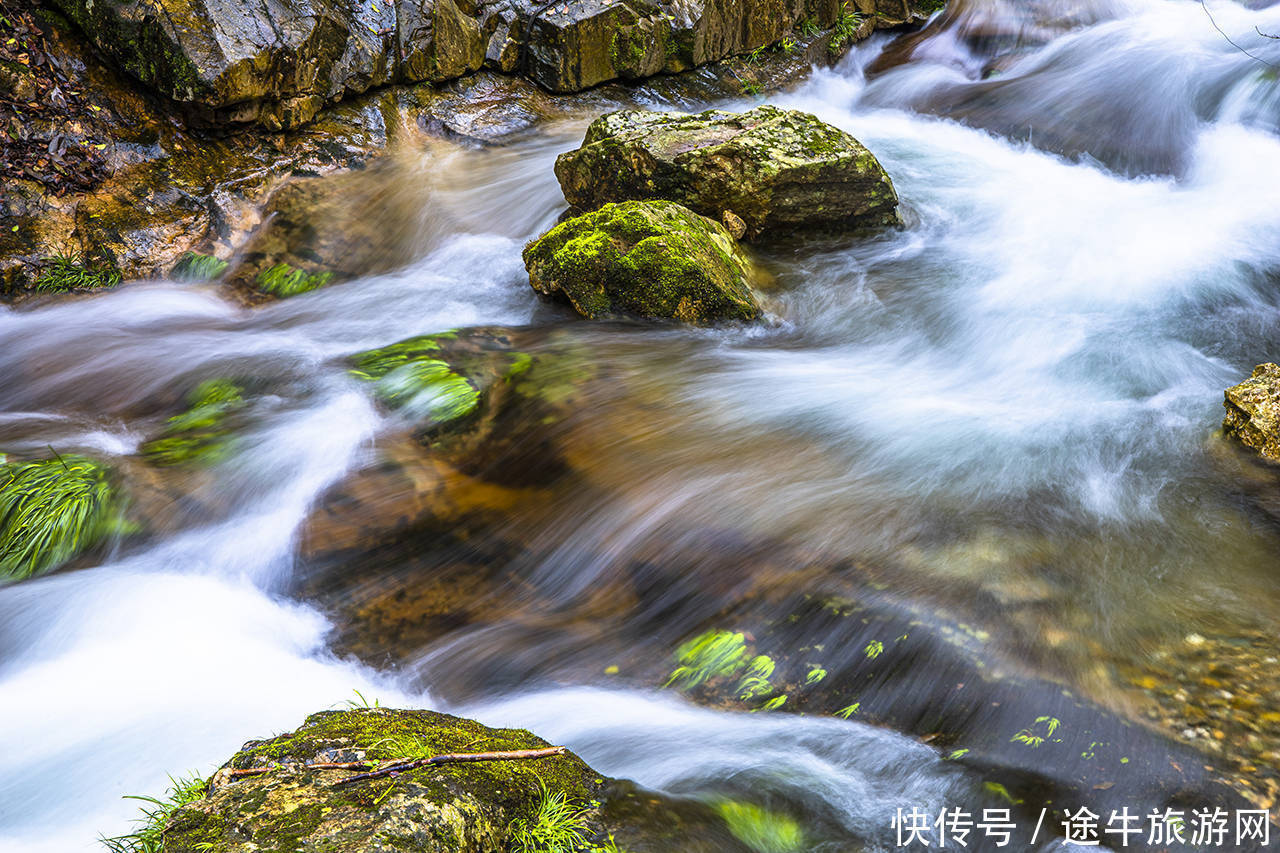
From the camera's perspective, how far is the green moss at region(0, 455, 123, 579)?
14.3 feet

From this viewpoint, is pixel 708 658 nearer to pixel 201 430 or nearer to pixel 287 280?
pixel 201 430

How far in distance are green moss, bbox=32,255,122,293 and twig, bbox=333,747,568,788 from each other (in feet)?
20.3

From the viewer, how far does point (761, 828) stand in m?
2.78

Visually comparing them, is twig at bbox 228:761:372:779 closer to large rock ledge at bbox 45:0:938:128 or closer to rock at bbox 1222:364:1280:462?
rock at bbox 1222:364:1280:462

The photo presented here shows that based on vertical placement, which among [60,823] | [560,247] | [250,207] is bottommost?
[60,823]

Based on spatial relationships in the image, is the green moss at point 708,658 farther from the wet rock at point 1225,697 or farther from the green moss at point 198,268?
the green moss at point 198,268

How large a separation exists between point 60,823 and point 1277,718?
4.34m

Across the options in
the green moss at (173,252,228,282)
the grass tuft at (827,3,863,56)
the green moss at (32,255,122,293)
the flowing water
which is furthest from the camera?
the grass tuft at (827,3,863,56)

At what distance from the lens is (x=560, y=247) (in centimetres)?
644

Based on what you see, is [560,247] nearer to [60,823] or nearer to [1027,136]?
[60,823]

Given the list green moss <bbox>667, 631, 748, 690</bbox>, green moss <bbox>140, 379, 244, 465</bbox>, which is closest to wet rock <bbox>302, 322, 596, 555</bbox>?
green moss <bbox>140, 379, 244, 465</bbox>

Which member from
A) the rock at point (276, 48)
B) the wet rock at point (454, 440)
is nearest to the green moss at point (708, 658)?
the wet rock at point (454, 440)

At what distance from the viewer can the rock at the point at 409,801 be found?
211cm

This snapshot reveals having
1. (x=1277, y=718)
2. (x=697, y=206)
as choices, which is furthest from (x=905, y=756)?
(x=697, y=206)
